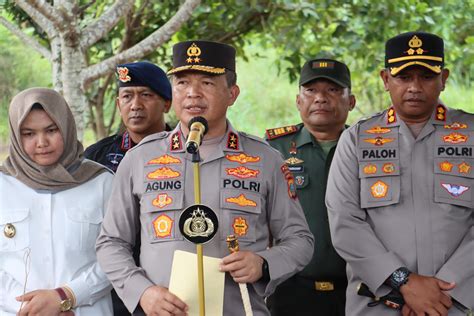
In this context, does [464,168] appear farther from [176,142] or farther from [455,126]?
[176,142]

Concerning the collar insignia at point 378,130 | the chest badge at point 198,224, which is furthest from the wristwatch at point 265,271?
the collar insignia at point 378,130

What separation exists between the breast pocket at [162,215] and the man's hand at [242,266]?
10.6 inches

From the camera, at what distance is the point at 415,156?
3.68 meters

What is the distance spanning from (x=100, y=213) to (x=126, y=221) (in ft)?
0.86

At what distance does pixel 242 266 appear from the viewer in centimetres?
307

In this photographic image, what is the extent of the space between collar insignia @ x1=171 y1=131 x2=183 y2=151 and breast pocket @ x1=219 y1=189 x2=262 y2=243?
0.29m

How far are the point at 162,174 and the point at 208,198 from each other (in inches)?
8.9

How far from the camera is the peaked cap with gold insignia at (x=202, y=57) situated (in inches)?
132

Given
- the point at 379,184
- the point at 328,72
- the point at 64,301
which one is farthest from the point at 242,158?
the point at 328,72

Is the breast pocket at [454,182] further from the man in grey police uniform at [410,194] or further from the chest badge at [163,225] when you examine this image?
the chest badge at [163,225]

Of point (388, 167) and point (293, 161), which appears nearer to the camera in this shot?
point (388, 167)

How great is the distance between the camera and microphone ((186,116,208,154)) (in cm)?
A: 277

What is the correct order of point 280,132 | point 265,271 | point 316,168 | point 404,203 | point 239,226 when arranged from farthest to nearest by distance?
point 280,132 → point 316,168 → point 404,203 → point 239,226 → point 265,271

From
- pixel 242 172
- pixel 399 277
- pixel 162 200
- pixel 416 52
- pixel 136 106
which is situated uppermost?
pixel 416 52
